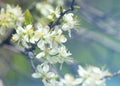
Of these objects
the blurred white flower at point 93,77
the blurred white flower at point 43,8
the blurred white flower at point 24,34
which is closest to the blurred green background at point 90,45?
the blurred white flower at point 43,8

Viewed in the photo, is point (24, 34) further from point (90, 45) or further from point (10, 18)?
point (90, 45)

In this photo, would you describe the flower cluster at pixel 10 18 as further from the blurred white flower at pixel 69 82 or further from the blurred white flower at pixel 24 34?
the blurred white flower at pixel 69 82

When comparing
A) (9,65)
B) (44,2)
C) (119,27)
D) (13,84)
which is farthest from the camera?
(13,84)

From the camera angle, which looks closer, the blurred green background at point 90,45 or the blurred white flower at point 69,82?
the blurred white flower at point 69,82

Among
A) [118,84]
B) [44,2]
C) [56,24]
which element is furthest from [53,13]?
[118,84]

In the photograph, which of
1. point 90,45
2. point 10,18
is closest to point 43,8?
point 10,18

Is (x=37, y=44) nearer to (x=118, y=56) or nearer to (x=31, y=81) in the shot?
(x=31, y=81)

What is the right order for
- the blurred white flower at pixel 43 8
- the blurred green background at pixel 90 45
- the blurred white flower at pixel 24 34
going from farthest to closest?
1. the blurred green background at pixel 90 45
2. the blurred white flower at pixel 43 8
3. the blurred white flower at pixel 24 34

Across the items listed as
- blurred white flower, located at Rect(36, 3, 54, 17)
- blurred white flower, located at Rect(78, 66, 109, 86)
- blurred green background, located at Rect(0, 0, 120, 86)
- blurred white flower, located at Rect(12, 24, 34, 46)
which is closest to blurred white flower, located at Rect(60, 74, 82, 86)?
blurred white flower, located at Rect(78, 66, 109, 86)
